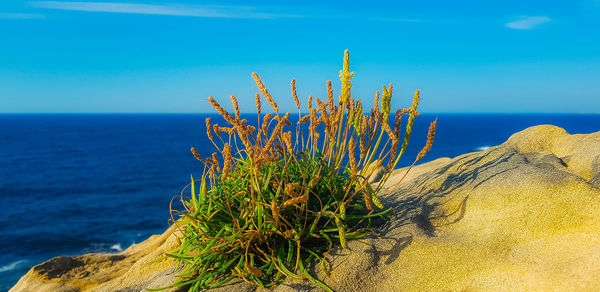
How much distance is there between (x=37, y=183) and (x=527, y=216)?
57256mm

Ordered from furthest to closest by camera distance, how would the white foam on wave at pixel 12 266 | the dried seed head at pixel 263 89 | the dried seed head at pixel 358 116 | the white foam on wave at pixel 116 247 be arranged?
1. the white foam on wave at pixel 116 247
2. the white foam on wave at pixel 12 266
3. the dried seed head at pixel 358 116
4. the dried seed head at pixel 263 89

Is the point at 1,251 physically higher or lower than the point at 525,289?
lower

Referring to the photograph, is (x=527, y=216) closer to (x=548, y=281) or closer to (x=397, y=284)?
(x=548, y=281)

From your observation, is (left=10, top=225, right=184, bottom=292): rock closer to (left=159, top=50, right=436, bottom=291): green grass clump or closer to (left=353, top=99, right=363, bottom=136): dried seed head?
(left=159, top=50, right=436, bottom=291): green grass clump

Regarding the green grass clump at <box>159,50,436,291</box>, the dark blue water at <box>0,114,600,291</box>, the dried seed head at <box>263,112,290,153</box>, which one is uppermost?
the dried seed head at <box>263,112,290,153</box>

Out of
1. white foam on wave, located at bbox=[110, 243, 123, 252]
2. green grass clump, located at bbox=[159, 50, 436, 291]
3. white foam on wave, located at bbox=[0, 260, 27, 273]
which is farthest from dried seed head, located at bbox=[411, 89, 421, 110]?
white foam on wave, located at bbox=[0, 260, 27, 273]

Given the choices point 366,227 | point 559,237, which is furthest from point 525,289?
point 366,227

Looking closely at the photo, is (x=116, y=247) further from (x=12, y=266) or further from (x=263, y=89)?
(x=263, y=89)

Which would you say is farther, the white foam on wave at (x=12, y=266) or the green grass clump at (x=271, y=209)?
the white foam on wave at (x=12, y=266)

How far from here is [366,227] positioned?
3.63 meters

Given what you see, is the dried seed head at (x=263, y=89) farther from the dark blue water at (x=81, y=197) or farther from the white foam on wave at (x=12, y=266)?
the white foam on wave at (x=12, y=266)

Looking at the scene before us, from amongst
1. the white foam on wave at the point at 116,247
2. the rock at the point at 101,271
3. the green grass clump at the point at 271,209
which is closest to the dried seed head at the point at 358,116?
the green grass clump at the point at 271,209

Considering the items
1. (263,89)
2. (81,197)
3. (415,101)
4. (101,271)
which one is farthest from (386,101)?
(81,197)

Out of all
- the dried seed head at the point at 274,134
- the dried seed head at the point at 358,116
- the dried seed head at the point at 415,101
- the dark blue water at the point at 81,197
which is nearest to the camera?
the dried seed head at the point at 274,134
